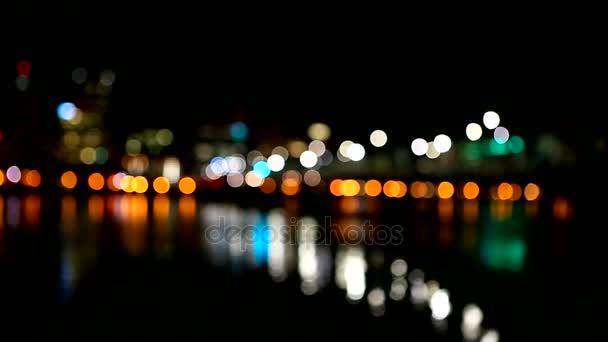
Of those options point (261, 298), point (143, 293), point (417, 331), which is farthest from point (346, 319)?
point (143, 293)

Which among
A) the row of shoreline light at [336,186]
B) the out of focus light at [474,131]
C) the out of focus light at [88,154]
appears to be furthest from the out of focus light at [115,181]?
the out of focus light at [474,131]

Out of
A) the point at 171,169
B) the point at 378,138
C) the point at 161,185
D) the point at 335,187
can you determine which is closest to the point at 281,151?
the point at 171,169

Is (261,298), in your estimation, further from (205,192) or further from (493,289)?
(205,192)

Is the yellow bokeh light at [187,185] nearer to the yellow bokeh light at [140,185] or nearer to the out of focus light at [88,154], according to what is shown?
the yellow bokeh light at [140,185]

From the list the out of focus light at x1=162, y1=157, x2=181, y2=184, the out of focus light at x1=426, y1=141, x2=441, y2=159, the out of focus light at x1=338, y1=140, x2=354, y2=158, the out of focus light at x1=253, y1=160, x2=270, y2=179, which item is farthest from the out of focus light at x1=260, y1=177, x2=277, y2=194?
the out of focus light at x1=338, y1=140, x2=354, y2=158

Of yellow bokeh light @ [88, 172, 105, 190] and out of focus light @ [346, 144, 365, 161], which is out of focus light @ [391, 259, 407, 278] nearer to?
yellow bokeh light @ [88, 172, 105, 190]

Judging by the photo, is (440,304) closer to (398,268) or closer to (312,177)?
(398,268)
